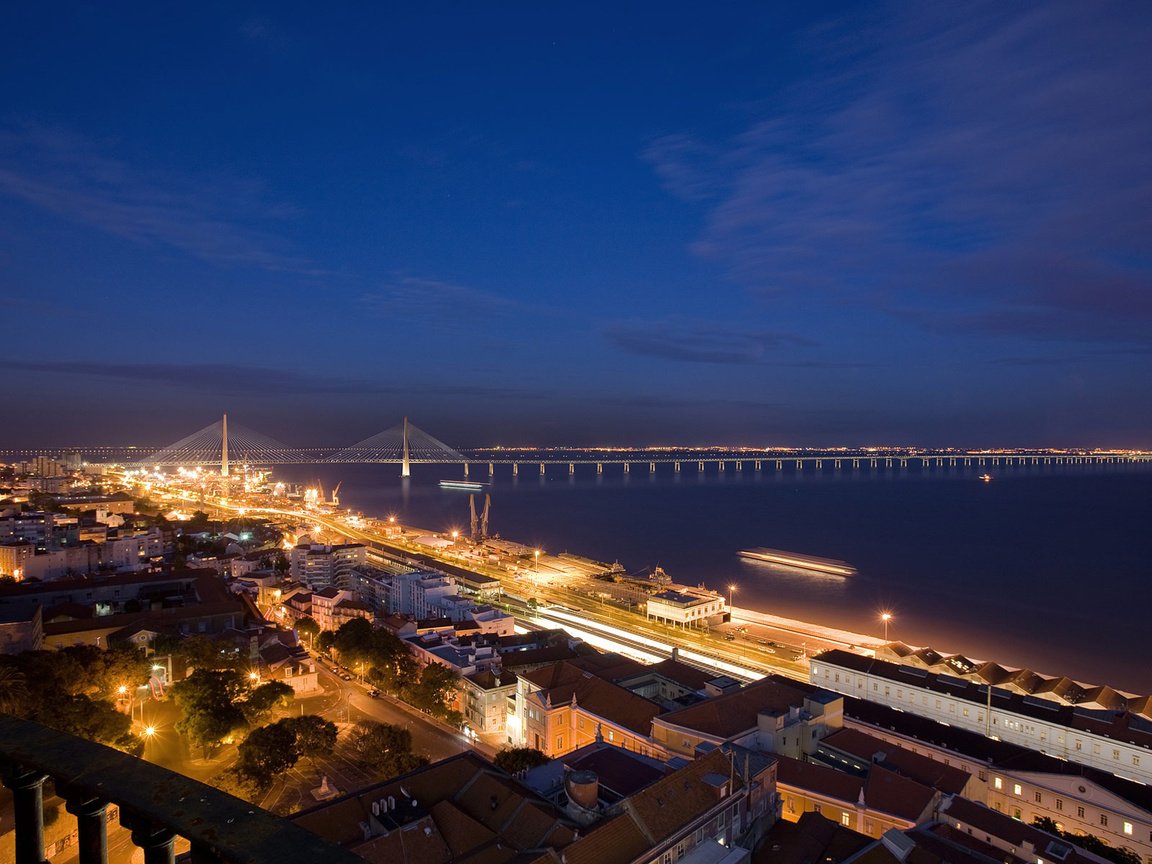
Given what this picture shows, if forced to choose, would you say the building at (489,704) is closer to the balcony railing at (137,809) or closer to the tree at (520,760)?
the tree at (520,760)

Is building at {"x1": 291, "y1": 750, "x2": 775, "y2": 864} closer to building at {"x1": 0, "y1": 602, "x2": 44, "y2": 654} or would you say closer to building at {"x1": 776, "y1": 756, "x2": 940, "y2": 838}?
building at {"x1": 776, "y1": 756, "x2": 940, "y2": 838}

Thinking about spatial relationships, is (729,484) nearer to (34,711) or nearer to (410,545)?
(410,545)

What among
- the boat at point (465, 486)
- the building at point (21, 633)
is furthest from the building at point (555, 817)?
the boat at point (465, 486)

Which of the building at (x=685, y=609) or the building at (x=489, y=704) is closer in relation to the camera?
the building at (x=489, y=704)

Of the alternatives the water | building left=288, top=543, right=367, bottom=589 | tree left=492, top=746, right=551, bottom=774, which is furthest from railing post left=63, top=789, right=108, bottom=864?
building left=288, top=543, right=367, bottom=589

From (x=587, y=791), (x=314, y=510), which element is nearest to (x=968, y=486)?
(x=314, y=510)

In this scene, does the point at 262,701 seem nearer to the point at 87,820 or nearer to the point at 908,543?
the point at 87,820
